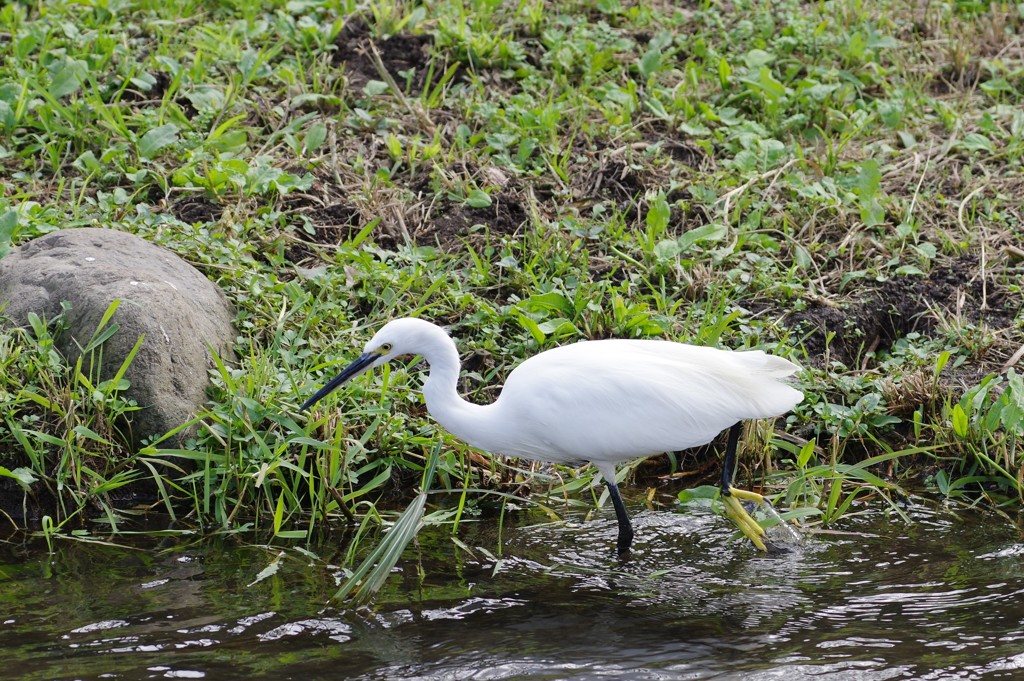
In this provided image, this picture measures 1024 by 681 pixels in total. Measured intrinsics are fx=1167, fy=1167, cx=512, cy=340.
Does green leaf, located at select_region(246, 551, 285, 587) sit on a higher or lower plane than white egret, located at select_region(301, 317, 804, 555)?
lower

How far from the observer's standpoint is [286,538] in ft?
15.1

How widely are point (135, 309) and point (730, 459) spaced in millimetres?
2532

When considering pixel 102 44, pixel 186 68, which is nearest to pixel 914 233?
pixel 186 68

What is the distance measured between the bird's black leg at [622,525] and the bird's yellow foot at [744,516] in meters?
0.41

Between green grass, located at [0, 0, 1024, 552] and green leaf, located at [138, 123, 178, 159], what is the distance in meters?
0.01

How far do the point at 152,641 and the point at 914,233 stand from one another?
14.6 ft

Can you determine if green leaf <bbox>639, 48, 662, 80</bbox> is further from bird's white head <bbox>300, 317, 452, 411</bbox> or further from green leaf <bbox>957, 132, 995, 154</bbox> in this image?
bird's white head <bbox>300, 317, 452, 411</bbox>

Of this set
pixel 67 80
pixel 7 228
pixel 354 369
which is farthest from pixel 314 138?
pixel 354 369

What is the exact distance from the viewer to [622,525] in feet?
14.6

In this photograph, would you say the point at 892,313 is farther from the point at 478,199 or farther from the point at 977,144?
the point at 478,199

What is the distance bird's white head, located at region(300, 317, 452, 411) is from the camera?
13.9 feet

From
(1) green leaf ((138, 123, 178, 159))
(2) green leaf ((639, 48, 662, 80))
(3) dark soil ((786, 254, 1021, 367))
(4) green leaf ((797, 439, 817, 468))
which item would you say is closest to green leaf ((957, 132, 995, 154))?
(3) dark soil ((786, 254, 1021, 367))

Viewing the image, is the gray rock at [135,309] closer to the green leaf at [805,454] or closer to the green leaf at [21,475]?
the green leaf at [21,475]

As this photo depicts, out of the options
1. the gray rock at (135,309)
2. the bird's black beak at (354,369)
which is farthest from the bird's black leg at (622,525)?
the gray rock at (135,309)
